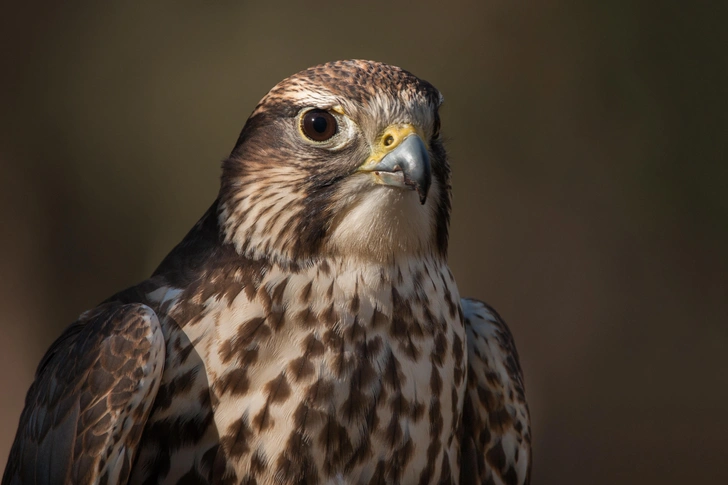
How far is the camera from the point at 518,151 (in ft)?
22.6

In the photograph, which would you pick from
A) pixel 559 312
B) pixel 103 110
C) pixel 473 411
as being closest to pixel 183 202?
pixel 103 110

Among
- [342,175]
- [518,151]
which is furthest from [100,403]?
[518,151]

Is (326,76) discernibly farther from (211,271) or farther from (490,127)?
(490,127)

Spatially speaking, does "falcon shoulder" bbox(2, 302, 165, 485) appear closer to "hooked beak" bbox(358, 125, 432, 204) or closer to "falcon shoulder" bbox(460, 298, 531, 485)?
"hooked beak" bbox(358, 125, 432, 204)

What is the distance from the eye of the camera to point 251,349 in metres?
2.16

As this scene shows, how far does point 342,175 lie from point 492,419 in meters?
0.97

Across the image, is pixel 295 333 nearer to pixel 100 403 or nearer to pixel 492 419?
pixel 100 403

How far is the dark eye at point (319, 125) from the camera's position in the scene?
2291 mm

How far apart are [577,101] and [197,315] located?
208 inches

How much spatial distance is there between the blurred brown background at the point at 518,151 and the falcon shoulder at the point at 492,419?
13.2ft

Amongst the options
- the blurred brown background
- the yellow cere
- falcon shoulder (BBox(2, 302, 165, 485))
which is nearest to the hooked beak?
the yellow cere

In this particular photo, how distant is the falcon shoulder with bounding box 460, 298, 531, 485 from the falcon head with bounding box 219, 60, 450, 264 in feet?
1.78

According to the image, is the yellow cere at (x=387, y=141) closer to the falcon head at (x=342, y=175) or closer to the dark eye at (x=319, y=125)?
the falcon head at (x=342, y=175)

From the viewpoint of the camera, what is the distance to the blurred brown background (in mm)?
6727
